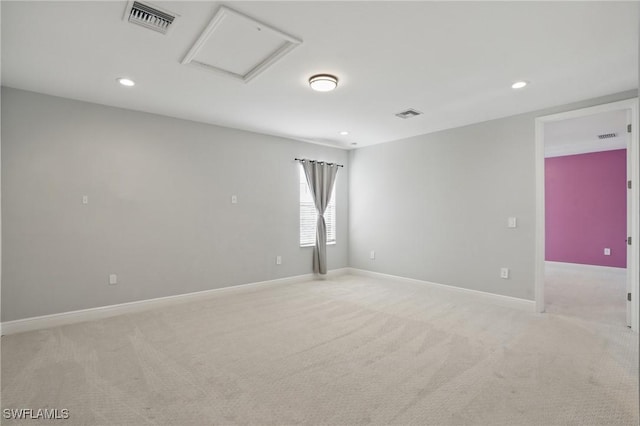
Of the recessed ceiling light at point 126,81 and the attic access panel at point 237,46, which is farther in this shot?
the recessed ceiling light at point 126,81

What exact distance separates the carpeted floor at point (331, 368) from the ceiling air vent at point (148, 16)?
8.51ft

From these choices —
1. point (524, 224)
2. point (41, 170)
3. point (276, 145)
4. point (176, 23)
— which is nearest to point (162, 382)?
point (176, 23)

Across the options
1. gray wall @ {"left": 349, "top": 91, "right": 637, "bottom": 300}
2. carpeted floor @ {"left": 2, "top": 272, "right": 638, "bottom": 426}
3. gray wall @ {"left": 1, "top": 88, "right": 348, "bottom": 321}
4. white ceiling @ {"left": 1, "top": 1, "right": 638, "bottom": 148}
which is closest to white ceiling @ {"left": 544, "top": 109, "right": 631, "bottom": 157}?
gray wall @ {"left": 349, "top": 91, "right": 637, "bottom": 300}

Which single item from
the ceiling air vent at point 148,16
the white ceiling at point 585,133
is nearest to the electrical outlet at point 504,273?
the white ceiling at point 585,133

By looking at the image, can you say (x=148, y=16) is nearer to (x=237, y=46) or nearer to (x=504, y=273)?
(x=237, y=46)

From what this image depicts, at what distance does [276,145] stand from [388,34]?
336cm

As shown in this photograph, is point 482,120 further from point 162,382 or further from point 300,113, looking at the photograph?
point 162,382

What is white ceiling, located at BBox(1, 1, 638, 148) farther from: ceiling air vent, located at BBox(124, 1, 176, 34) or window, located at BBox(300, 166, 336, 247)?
window, located at BBox(300, 166, 336, 247)

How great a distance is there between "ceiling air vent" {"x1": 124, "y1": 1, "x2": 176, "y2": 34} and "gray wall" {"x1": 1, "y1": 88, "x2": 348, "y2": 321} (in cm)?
217

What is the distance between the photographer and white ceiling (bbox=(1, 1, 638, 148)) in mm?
2086

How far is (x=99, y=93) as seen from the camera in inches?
137

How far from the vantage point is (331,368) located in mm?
2523

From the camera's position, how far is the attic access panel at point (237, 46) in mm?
2201

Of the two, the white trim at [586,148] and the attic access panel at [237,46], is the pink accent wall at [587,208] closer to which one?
the white trim at [586,148]
